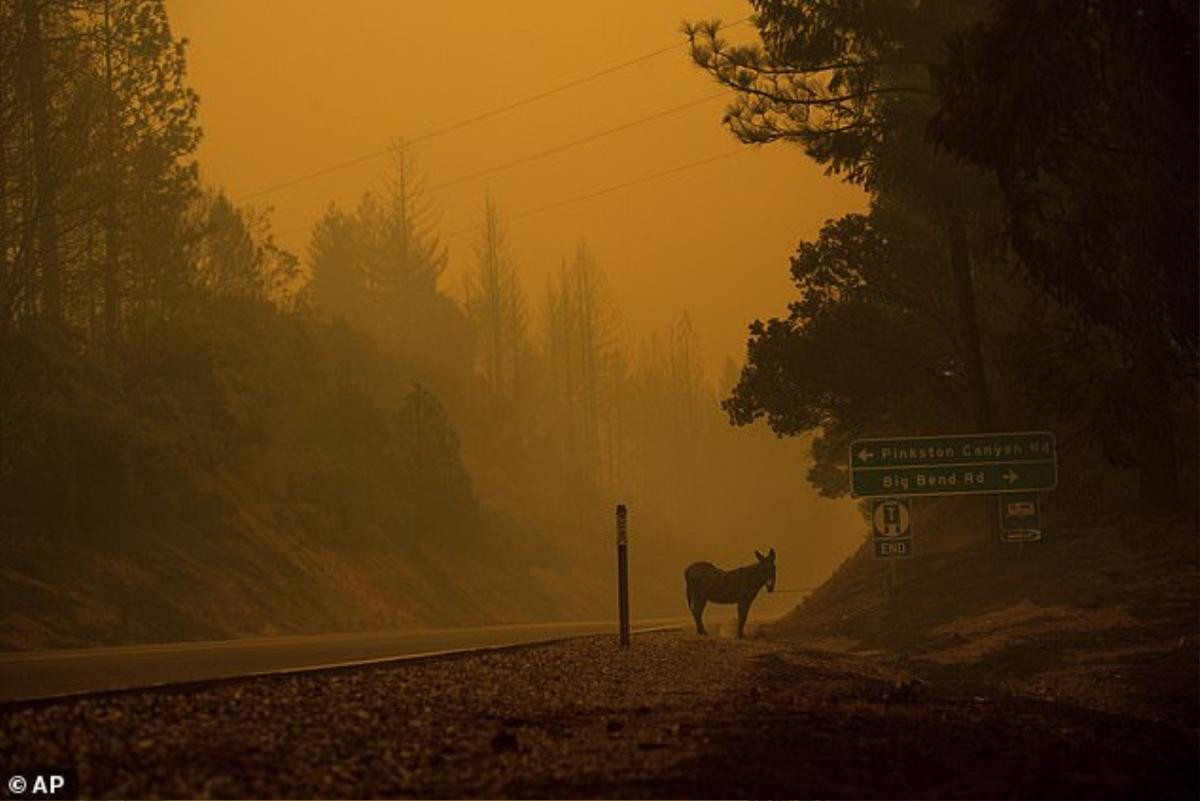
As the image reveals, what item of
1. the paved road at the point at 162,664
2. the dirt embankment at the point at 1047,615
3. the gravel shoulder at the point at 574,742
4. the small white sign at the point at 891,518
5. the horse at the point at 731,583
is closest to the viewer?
the gravel shoulder at the point at 574,742

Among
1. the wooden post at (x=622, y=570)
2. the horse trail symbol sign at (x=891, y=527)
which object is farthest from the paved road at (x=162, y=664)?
the horse trail symbol sign at (x=891, y=527)

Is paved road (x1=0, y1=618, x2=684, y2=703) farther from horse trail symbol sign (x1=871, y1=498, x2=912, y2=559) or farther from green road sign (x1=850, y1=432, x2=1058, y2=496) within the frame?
horse trail symbol sign (x1=871, y1=498, x2=912, y2=559)

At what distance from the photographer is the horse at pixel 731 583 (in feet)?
96.8

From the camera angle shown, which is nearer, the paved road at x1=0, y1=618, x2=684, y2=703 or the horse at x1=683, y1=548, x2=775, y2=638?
the paved road at x1=0, y1=618, x2=684, y2=703

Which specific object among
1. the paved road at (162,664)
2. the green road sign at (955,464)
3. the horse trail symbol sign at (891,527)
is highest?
the green road sign at (955,464)

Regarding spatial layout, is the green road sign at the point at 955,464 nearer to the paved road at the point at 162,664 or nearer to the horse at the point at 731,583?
the horse at the point at 731,583

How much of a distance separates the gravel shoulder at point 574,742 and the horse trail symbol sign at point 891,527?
14.1m

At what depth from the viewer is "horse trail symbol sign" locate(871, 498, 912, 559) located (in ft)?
93.7

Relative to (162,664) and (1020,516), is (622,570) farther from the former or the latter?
(1020,516)

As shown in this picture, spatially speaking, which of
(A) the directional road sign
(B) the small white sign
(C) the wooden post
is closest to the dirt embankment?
(A) the directional road sign

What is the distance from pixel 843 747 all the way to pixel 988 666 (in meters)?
12.9

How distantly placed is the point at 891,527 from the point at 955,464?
204 centimetres

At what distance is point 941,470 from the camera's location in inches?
1075

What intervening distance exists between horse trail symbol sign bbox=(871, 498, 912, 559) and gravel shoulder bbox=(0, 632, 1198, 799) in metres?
14.1
